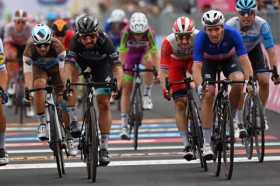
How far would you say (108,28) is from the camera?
24203 millimetres

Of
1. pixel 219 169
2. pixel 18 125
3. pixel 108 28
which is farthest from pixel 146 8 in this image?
pixel 219 169

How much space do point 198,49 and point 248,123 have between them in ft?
5.57

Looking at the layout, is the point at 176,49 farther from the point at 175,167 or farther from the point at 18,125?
the point at 18,125

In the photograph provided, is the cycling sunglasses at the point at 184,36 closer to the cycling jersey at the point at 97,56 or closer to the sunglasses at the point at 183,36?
the sunglasses at the point at 183,36

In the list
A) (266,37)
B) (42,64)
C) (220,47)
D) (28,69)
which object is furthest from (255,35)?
(28,69)

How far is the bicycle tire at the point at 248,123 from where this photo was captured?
575 inches

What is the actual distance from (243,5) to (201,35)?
5.81 ft

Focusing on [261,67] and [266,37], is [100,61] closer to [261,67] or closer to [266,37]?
[266,37]

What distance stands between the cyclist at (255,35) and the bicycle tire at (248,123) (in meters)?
0.27

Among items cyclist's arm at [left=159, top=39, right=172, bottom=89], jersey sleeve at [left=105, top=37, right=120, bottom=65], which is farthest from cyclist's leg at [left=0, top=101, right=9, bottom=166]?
cyclist's arm at [left=159, top=39, right=172, bottom=89]

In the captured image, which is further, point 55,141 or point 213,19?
point 55,141

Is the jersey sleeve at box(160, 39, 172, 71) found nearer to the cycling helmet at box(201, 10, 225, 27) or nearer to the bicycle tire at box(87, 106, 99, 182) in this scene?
the cycling helmet at box(201, 10, 225, 27)

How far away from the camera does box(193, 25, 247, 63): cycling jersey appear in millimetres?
13547

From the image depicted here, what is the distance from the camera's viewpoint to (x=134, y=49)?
18500 mm
